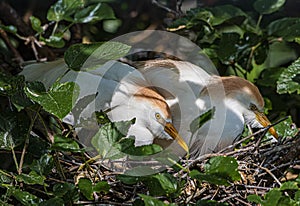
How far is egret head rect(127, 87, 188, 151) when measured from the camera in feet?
5.24

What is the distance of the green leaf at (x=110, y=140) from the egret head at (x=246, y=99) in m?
0.51

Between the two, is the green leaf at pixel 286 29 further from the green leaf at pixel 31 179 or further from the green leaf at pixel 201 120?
the green leaf at pixel 31 179

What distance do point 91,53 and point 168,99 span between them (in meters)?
0.45

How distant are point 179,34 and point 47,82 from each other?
0.66 m

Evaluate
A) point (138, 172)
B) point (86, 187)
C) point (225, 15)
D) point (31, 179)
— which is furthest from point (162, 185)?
point (225, 15)

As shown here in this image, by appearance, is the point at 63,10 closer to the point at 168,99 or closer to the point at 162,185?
the point at 168,99

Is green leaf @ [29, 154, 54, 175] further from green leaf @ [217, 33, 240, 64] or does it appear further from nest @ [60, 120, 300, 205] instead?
green leaf @ [217, 33, 240, 64]

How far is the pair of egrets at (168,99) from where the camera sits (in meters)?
1.60

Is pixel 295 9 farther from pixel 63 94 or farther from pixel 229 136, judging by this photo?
pixel 63 94

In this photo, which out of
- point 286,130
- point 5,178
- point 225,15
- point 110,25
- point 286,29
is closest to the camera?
point 5,178

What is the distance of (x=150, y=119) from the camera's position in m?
1.61

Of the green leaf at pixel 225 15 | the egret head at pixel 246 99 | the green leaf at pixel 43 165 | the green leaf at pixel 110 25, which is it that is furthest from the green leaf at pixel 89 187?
the green leaf at pixel 110 25

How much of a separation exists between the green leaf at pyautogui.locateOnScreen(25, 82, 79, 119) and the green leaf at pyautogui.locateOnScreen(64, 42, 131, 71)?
66mm

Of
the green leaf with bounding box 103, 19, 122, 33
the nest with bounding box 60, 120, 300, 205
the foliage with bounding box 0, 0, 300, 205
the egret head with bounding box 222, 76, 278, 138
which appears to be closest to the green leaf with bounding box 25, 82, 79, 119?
the foliage with bounding box 0, 0, 300, 205
